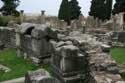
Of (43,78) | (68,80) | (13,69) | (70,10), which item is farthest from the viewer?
(70,10)

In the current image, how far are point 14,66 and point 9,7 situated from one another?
92.2 feet

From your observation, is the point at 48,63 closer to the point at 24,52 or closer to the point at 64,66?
the point at 24,52

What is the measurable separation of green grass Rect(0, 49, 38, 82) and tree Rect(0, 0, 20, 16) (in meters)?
24.7

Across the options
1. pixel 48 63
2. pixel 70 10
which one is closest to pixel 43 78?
pixel 48 63

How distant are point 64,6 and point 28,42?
3213cm

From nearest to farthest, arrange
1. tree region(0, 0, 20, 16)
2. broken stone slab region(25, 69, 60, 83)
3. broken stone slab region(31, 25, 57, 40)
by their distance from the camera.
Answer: broken stone slab region(25, 69, 60, 83) < broken stone slab region(31, 25, 57, 40) < tree region(0, 0, 20, 16)

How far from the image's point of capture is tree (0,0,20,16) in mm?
39906

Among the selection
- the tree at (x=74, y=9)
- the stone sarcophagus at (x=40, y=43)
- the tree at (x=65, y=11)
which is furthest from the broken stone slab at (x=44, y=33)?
the tree at (x=74, y=9)

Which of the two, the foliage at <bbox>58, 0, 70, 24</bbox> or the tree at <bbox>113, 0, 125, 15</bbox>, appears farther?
the foliage at <bbox>58, 0, 70, 24</bbox>

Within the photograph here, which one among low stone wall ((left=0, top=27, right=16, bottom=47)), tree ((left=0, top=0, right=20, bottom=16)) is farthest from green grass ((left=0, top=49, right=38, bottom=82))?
tree ((left=0, top=0, right=20, bottom=16))

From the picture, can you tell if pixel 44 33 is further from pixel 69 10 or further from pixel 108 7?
pixel 69 10

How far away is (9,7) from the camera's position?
40.0 meters

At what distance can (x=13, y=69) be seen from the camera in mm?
12305

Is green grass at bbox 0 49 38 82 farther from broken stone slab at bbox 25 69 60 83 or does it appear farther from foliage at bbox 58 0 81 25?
foliage at bbox 58 0 81 25
